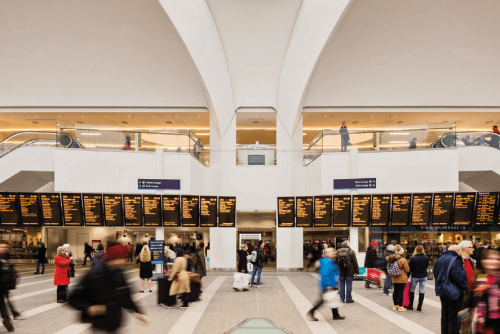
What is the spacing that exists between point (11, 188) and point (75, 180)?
191 inches

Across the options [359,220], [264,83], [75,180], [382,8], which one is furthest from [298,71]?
[75,180]

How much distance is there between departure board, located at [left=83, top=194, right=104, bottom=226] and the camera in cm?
1895

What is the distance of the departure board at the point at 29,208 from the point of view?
18.8m

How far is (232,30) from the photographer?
2097 cm

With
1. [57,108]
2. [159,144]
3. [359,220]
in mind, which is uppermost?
[57,108]

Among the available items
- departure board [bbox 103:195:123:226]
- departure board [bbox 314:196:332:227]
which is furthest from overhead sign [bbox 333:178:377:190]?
departure board [bbox 103:195:123:226]

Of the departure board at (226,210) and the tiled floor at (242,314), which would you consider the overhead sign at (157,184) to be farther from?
the tiled floor at (242,314)

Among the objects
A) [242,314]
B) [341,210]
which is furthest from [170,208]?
[242,314]

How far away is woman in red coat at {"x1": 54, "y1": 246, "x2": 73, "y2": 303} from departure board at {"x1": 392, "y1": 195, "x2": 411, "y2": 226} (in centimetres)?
1370

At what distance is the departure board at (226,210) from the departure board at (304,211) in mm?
3141

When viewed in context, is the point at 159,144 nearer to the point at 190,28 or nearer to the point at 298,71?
the point at 190,28

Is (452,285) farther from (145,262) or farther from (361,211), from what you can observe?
(361,211)

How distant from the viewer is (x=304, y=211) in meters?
19.6

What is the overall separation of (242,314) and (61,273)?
17.4 ft
